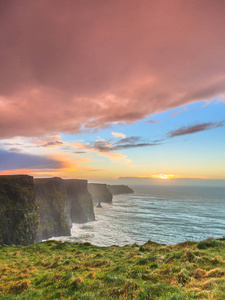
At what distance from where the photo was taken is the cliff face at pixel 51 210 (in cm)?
5575

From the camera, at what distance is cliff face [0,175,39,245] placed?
38125 mm

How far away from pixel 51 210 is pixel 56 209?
5.48 feet

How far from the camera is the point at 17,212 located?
1591 inches

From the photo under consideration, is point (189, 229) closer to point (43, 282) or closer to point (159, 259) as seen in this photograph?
point (159, 259)

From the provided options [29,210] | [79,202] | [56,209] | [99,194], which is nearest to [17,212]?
[29,210]

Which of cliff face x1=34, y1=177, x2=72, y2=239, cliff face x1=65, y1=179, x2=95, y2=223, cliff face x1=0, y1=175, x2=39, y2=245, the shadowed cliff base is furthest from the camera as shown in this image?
cliff face x1=65, y1=179, x2=95, y2=223

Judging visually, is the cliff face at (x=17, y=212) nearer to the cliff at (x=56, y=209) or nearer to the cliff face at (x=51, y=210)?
the cliff face at (x=51, y=210)

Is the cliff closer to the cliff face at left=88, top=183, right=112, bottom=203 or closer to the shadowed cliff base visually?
the shadowed cliff base

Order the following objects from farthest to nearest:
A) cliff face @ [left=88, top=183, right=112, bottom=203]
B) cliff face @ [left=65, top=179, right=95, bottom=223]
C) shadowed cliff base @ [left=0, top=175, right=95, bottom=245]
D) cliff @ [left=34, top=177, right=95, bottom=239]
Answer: cliff face @ [left=88, top=183, right=112, bottom=203], cliff face @ [left=65, top=179, right=95, bottom=223], cliff @ [left=34, top=177, right=95, bottom=239], shadowed cliff base @ [left=0, top=175, right=95, bottom=245]

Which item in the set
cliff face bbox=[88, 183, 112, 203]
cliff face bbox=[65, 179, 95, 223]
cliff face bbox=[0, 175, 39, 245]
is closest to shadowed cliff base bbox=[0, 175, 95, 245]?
cliff face bbox=[0, 175, 39, 245]

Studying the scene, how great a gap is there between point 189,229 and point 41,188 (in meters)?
55.4

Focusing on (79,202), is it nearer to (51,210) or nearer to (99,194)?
(51,210)

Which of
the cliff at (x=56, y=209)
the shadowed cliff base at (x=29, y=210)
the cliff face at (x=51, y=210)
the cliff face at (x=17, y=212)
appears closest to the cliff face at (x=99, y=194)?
the cliff at (x=56, y=209)

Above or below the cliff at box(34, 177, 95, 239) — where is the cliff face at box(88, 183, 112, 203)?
below
